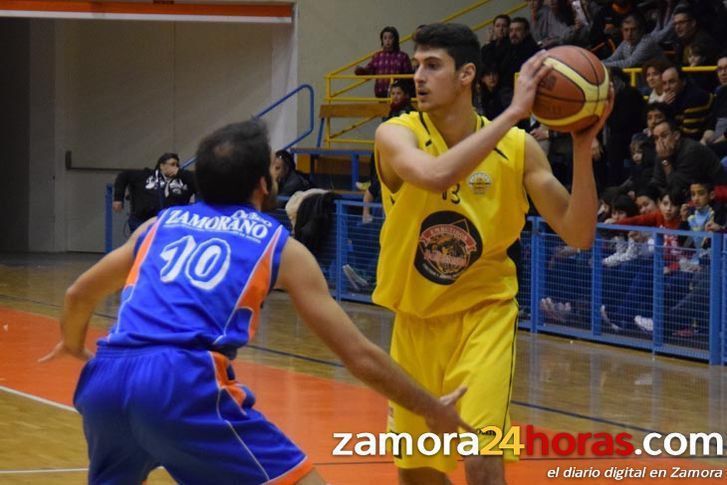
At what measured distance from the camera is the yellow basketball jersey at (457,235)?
211 inches

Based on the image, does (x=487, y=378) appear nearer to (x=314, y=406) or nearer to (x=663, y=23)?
(x=314, y=406)

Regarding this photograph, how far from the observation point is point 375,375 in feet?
13.2

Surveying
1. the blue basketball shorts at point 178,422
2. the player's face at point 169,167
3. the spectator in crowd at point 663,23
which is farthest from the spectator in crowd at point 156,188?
the blue basketball shorts at point 178,422

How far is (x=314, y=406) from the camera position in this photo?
31.6 feet

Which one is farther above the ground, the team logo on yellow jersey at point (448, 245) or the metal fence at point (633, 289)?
the team logo on yellow jersey at point (448, 245)

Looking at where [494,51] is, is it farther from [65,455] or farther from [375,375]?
[375,375]

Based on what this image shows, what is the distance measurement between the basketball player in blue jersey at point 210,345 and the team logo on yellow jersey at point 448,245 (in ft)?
4.38

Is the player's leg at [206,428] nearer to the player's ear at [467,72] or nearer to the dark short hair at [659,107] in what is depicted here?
the player's ear at [467,72]

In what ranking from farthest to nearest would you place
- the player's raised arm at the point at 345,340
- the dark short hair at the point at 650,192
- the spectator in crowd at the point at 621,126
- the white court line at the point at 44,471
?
the spectator in crowd at the point at 621,126 < the dark short hair at the point at 650,192 < the white court line at the point at 44,471 < the player's raised arm at the point at 345,340

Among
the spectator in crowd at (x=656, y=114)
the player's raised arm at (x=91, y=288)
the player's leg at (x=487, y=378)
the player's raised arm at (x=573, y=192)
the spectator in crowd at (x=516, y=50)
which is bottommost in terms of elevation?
the player's leg at (x=487, y=378)

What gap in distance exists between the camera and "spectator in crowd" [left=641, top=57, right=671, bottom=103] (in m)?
14.4

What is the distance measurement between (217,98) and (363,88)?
95.6 inches

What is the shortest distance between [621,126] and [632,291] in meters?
2.70

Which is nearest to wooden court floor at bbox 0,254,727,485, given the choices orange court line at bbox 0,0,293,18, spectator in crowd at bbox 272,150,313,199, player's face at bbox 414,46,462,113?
player's face at bbox 414,46,462,113
